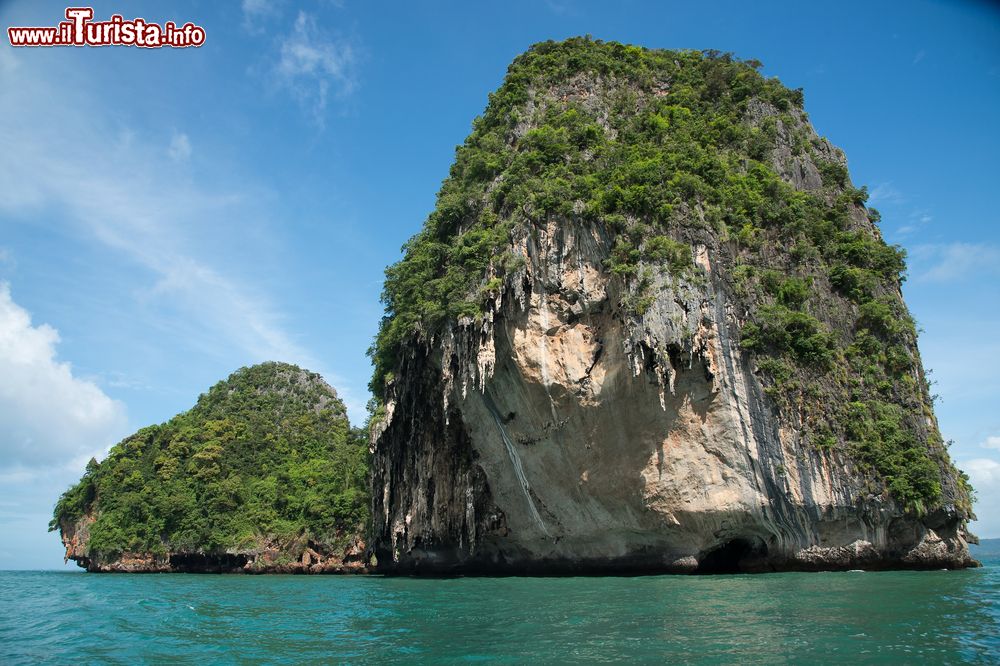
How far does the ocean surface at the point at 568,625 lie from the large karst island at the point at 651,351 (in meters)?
3.92

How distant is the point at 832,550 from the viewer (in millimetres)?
20359

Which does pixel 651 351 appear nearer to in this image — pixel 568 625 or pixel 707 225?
pixel 707 225

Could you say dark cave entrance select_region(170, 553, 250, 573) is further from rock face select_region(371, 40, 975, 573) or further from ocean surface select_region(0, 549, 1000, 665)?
ocean surface select_region(0, 549, 1000, 665)

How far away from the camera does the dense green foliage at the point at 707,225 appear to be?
2162cm

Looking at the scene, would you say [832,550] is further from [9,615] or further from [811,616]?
[9,615]

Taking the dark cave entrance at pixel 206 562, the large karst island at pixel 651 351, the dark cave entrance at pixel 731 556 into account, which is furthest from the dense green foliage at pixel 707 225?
the dark cave entrance at pixel 206 562

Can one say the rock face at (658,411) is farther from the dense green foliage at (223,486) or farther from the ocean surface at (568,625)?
the dense green foliage at (223,486)

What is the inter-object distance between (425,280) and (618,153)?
9.93 metres

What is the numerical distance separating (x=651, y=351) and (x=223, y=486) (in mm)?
38265

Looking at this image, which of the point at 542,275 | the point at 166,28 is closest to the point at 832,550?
the point at 542,275

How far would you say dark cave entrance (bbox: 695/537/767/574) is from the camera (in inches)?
867

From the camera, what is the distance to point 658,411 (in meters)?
22.1

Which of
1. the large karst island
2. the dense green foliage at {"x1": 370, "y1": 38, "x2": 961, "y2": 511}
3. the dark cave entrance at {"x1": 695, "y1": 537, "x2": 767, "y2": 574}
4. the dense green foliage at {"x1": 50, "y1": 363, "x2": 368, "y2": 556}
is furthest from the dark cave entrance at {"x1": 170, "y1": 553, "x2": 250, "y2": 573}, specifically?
the dark cave entrance at {"x1": 695, "y1": 537, "x2": 767, "y2": 574}

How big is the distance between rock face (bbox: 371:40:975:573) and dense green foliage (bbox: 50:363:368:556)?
18254 millimetres
